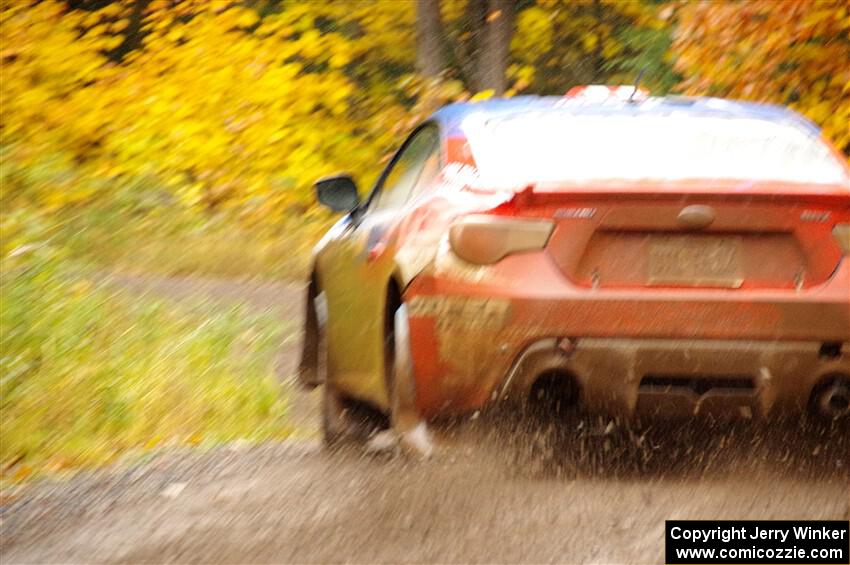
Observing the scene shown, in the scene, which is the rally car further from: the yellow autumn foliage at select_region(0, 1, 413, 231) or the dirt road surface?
the yellow autumn foliage at select_region(0, 1, 413, 231)

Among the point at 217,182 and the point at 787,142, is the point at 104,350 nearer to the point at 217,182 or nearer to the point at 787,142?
the point at 787,142

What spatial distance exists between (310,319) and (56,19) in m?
11.7

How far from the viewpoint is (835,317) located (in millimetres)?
5898

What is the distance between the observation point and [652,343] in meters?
5.84

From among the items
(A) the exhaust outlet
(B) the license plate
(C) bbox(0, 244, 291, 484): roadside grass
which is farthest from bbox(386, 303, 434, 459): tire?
(C) bbox(0, 244, 291, 484): roadside grass

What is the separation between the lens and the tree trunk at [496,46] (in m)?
24.1

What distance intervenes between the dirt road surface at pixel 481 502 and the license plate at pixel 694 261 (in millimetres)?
585

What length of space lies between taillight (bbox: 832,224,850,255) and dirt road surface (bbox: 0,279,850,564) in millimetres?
652

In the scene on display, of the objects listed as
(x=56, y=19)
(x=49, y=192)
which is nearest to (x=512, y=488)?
(x=49, y=192)

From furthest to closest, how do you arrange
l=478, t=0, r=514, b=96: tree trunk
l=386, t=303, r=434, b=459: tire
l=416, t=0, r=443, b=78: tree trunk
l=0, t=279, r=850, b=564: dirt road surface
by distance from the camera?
l=478, t=0, r=514, b=96: tree trunk, l=416, t=0, r=443, b=78: tree trunk, l=386, t=303, r=434, b=459: tire, l=0, t=279, r=850, b=564: dirt road surface

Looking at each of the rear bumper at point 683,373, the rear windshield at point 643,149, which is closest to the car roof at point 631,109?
the rear windshield at point 643,149

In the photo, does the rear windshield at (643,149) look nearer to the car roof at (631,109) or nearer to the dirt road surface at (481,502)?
the car roof at (631,109)

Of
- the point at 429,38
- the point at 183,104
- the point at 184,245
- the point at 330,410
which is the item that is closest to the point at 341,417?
the point at 330,410

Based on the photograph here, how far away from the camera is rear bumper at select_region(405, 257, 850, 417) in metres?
5.84
